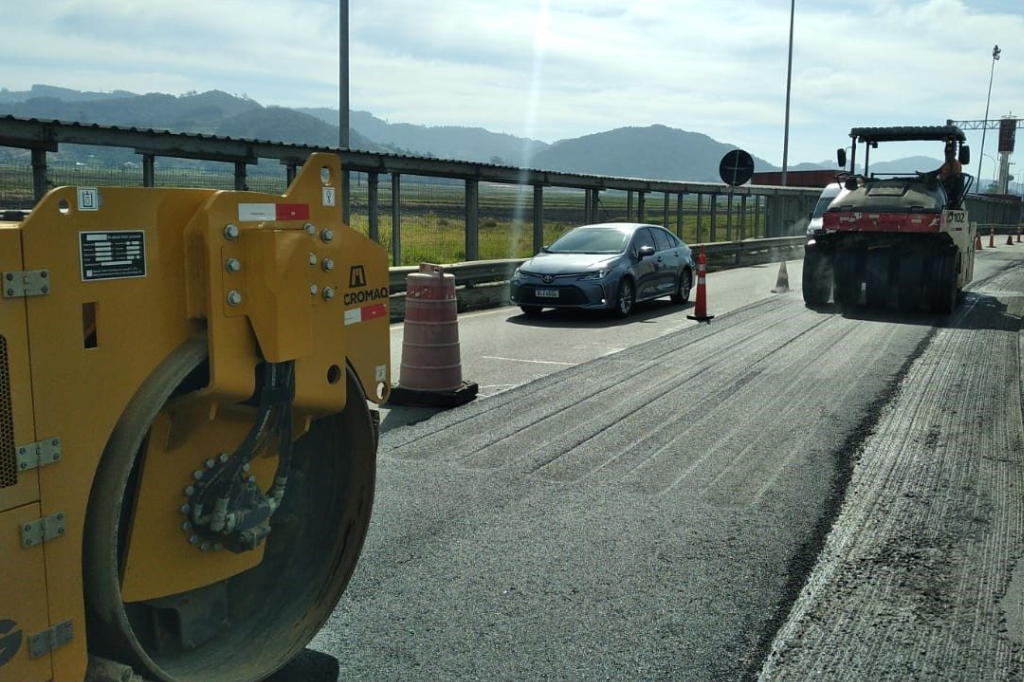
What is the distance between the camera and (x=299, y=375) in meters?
3.23

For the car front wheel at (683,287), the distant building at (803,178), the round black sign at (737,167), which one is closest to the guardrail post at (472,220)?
the car front wheel at (683,287)

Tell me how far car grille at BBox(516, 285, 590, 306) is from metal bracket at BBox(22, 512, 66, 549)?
40.8 feet

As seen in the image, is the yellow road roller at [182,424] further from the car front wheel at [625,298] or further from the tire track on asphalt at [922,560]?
the car front wheel at [625,298]

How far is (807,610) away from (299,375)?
2524 millimetres

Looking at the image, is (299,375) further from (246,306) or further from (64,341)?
(64,341)

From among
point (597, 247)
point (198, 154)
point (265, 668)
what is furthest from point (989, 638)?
point (597, 247)

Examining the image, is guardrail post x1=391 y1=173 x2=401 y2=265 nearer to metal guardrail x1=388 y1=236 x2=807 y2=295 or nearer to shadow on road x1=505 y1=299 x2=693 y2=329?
metal guardrail x1=388 y1=236 x2=807 y2=295

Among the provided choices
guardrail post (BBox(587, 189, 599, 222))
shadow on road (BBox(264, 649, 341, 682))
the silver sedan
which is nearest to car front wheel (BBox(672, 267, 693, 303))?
the silver sedan

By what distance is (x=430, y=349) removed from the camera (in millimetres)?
8586

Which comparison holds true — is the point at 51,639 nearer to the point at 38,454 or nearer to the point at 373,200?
the point at 38,454

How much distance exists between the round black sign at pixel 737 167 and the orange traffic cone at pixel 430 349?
52.4ft

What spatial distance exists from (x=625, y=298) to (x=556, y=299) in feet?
3.87

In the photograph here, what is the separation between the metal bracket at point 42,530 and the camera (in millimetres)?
2482

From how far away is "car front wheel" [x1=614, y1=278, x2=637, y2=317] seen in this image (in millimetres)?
15170
